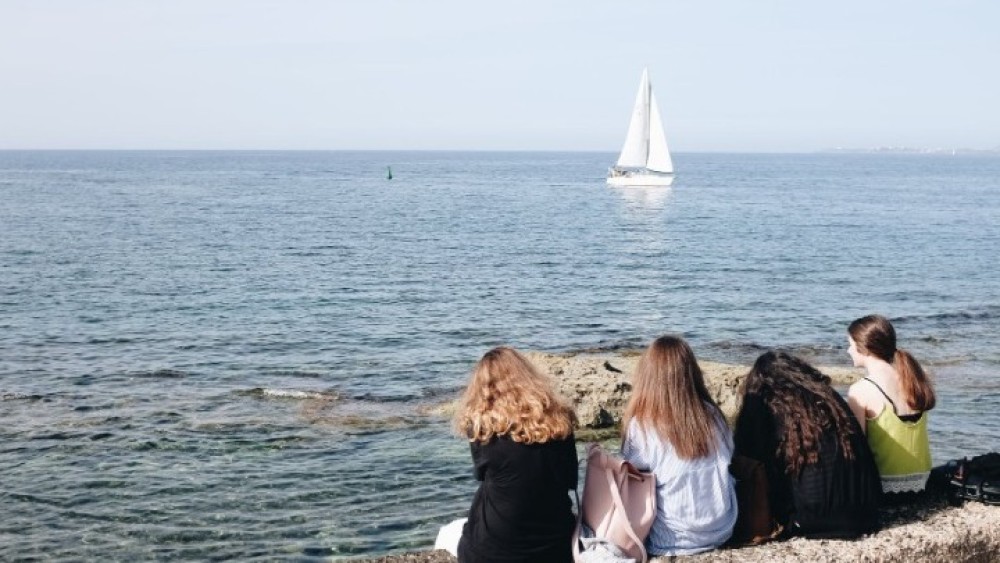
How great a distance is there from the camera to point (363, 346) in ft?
76.6

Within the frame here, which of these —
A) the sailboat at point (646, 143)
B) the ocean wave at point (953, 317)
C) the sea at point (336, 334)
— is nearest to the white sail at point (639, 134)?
the sailboat at point (646, 143)

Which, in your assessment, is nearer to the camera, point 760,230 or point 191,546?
point 191,546

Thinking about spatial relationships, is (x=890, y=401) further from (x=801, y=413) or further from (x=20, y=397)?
(x=20, y=397)

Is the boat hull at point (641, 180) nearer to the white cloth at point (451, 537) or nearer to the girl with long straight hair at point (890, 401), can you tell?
the girl with long straight hair at point (890, 401)

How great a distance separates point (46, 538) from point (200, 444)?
3.69 meters

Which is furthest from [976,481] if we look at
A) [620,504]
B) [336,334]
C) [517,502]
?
[336,334]

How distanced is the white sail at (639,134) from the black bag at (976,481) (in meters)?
87.8

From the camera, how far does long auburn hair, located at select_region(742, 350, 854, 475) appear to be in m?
5.73

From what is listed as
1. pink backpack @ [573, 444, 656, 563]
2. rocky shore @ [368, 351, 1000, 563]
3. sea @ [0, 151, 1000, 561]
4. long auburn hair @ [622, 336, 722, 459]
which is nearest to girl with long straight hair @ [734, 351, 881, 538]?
rocky shore @ [368, 351, 1000, 563]

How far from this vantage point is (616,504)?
18.3ft

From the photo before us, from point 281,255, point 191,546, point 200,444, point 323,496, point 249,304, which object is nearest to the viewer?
point 191,546

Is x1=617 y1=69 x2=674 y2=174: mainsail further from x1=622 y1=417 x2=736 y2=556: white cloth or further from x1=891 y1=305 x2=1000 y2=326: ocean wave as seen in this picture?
x1=622 y1=417 x2=736 y2=556: white cloth

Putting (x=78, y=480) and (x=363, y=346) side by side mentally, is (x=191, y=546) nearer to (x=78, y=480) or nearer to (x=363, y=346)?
(x=78, y=480)

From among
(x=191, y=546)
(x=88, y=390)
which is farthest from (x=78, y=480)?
(x=88, y=390)
